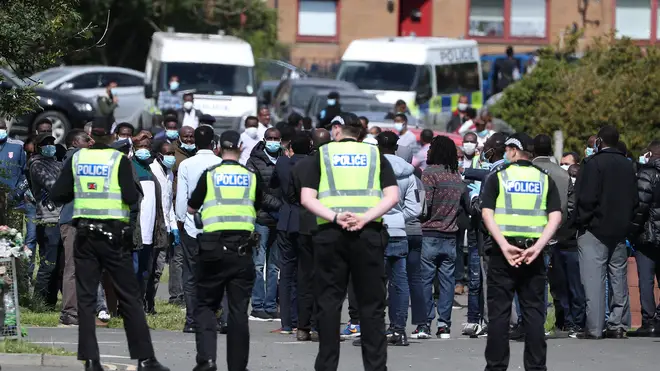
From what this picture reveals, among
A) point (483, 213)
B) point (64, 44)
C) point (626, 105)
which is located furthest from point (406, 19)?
point (483, 213)

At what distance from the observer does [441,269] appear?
14.4 meters

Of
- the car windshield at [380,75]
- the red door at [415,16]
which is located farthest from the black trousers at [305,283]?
the red door at [415,16]

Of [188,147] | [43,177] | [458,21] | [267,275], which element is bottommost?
[267,275]

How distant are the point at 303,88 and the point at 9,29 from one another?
51.8 ft

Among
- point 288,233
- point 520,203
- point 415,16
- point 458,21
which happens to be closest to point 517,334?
point 288,233

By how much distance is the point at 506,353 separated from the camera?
10.7 meters

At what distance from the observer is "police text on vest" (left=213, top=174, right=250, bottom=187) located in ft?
35.5

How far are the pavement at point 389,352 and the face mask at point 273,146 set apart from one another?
1860mm

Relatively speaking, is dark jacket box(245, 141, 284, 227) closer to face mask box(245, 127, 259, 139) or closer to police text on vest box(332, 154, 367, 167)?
police text on vest box(332, 154, 367, 167)

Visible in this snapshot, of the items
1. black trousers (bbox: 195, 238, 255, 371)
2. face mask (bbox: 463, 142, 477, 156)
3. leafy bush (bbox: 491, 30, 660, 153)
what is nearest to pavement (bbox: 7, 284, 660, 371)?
black trousers (bbox: 195, 238, 255, 371)

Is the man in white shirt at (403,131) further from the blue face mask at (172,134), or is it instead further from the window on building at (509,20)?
the window on building at (509,20)

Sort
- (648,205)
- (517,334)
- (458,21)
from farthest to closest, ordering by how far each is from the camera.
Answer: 1. (458,21)
2. (648,205)
3. (517,334)

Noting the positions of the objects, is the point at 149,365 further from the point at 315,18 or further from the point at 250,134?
the point at 315,18

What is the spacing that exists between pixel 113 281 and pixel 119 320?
3340mm
